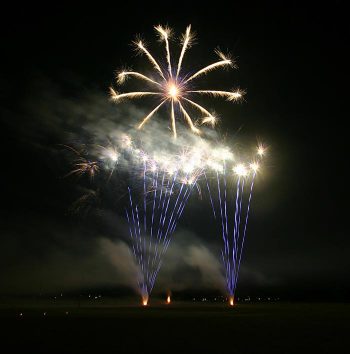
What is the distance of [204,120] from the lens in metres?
32.4

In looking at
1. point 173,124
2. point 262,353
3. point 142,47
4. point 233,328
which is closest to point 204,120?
point 173,124

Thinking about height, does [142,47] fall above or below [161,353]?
above

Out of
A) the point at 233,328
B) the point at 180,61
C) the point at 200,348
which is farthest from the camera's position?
the point at 180,61

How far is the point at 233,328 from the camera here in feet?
81.9

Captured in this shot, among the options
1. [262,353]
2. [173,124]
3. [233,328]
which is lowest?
[262,353]

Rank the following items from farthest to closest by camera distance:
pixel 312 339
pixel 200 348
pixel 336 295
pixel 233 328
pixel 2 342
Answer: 1. pixel 336 295
2. pixel 233 328
3. pixel 312 339
4. pixel 2 342
5. pixel 200 348

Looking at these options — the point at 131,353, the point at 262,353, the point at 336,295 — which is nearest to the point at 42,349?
the point at 131,353

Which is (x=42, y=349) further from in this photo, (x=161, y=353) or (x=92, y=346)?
(x=161, y=353)

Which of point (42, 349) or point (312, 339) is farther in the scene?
point (312, 339)

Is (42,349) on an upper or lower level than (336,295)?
lower

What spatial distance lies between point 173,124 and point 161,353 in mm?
19438

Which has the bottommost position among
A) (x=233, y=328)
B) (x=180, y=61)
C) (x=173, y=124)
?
(x=233, y=328)

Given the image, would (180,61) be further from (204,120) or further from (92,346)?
(92,346)

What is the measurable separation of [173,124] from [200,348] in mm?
18709
